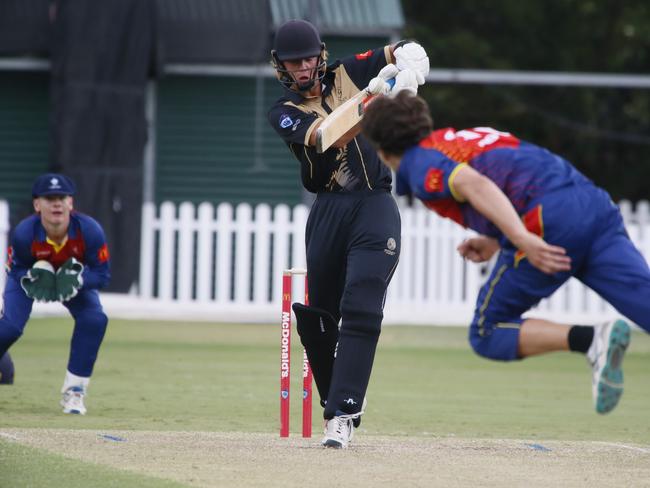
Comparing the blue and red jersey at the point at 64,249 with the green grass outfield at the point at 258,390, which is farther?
the blue and red jersey at the point at 64,249

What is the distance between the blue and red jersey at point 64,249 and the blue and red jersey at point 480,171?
382 cm

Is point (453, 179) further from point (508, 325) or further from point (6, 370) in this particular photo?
point (6, 370)

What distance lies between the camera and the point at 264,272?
17.8 meters

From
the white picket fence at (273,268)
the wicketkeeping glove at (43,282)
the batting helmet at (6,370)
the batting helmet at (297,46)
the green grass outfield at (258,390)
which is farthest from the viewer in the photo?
the white picket fence at (273,268)

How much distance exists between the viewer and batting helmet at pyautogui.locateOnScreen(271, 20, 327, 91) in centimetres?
753

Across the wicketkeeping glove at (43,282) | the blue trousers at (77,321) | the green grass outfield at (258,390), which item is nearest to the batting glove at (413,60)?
the green grass outfield at (258,390)

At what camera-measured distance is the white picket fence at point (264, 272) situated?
701 inches

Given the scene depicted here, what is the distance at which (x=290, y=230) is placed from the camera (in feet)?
58.3

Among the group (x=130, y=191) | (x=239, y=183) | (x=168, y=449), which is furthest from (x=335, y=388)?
(x=239, y=183)

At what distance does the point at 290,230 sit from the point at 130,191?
2.28 meters

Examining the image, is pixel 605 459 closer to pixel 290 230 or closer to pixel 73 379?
pixel 73 379

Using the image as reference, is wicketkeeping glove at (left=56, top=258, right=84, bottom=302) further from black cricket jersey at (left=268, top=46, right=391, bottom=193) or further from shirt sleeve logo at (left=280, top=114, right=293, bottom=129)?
shirt sleeve logo at (left=280, top=114, right=293, bottom=129)

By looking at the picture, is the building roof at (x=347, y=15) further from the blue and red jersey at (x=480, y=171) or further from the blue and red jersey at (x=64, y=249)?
the blue and red jersey at (x=480, y=171)

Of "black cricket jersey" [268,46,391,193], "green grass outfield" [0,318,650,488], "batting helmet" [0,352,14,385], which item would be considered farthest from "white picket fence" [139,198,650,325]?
"black cricket jersey" [268,46,391,193]
